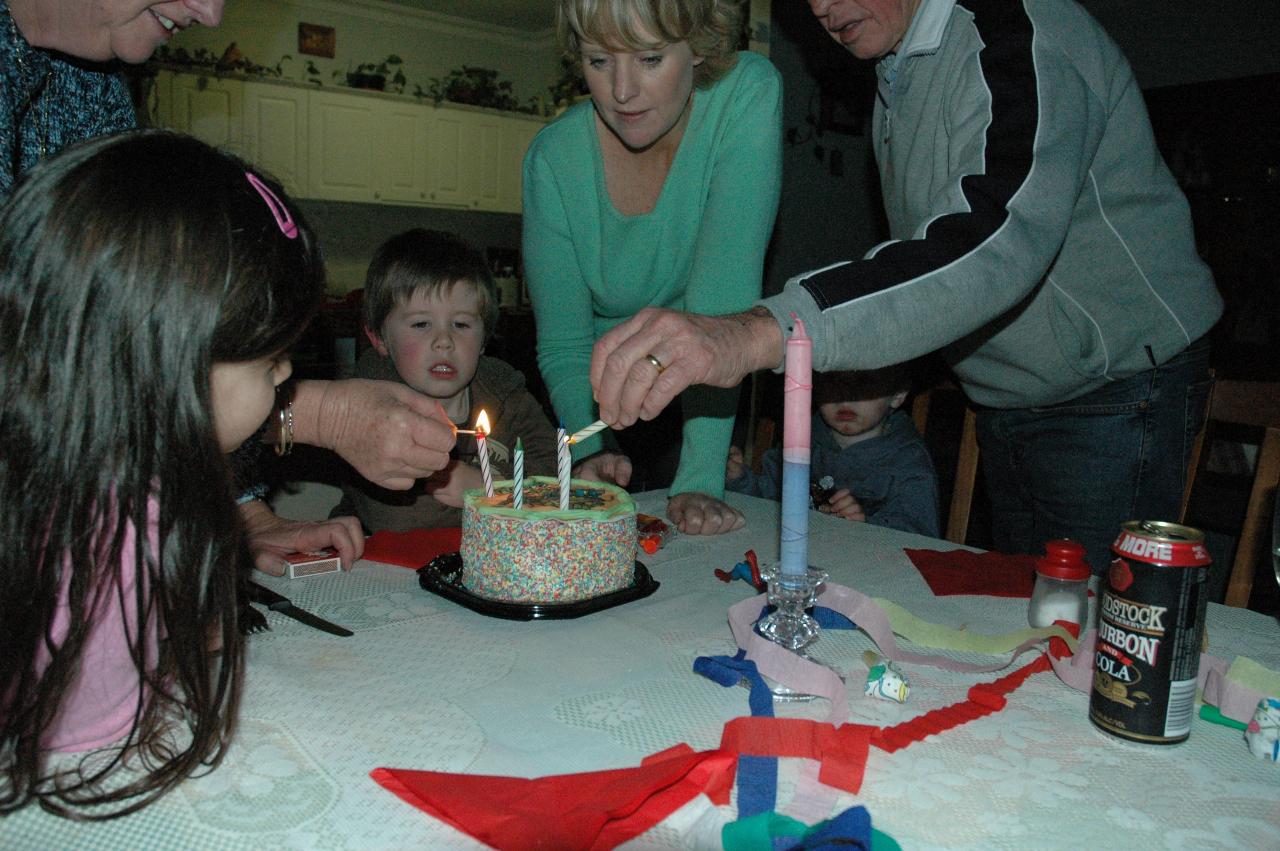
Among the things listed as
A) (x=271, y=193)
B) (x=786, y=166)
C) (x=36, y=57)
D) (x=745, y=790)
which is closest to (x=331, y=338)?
(x=786, y=166)

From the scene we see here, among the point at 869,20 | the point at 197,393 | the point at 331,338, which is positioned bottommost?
the point at 331,338

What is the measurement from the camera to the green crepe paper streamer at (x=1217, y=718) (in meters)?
0.84

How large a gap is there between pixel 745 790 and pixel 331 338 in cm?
426

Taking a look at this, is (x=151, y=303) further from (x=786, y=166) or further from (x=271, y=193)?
(x=786, y=166)

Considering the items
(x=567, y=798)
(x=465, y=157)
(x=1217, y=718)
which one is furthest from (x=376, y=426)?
(x=465, y=157)

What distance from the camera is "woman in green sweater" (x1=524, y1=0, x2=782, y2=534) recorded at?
1584mm

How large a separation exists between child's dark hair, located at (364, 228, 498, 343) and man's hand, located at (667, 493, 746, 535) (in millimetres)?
885

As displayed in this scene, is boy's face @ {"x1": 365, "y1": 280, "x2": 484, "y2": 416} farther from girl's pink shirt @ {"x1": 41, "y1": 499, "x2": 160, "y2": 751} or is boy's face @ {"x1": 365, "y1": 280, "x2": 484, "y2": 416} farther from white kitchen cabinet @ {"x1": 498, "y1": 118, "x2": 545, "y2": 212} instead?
white kitchen cabinet @ {"x1": 498, "y1": 118, "x2": 545, "y2": 212}

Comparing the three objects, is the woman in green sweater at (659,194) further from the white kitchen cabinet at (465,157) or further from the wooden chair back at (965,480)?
the white kitchen cabinet at (465,157)

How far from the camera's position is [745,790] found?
0.70m

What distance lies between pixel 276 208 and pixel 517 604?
50cm

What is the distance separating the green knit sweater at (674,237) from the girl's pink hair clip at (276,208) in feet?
3.11

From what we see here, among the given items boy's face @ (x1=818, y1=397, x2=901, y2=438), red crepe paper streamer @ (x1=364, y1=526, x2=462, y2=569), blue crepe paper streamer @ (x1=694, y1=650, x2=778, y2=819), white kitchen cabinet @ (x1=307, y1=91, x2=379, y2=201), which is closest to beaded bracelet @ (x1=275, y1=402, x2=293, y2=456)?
red crepe paper streamer @ (x1=364, y1=526, x2=462, y2=569)

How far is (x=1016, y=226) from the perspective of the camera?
1207 mm
